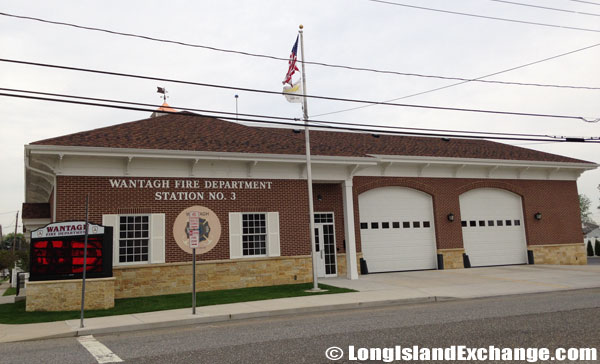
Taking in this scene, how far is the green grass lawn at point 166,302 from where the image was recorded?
1300 cm

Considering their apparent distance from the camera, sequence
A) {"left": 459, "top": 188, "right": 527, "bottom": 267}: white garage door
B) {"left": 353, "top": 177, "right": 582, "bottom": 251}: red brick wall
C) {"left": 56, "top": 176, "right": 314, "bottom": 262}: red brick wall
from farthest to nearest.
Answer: {"left": 459, "top": 188, "right": 527, "bottom": 267}: white garage door
{"left": 353, "top": 177, "right": 582, "bottom": 251}: red brick wall
{"left": 56, "top": 176, "right": 314, "bottom": 262}: red brick wall

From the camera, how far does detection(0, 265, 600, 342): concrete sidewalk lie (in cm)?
1129

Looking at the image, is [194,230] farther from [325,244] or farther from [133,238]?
[325,244]

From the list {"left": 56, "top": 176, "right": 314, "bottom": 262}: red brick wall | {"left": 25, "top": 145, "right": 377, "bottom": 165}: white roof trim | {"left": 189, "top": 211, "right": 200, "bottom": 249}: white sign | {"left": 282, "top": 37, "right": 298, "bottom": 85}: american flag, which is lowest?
{"left": 189, "top": 211, "right": 200, "bottom": 249}: white sign

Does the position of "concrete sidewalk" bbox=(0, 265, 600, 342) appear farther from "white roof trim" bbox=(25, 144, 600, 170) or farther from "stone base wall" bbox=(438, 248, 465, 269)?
"white roof trim" bbox=(25, 144, 600, 170)

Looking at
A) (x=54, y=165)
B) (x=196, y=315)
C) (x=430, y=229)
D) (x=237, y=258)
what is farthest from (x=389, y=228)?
(x=54, y=165)

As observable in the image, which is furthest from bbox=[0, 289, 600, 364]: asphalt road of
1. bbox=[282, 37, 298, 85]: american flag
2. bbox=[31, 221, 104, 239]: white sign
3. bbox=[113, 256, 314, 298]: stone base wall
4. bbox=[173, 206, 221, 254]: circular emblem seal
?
bbox=[282, 37, 298, 85]: american flag

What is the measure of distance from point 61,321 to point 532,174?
953 inches

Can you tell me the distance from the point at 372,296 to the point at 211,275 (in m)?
6.19

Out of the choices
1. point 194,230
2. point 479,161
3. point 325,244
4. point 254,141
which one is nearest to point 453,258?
point 479,161

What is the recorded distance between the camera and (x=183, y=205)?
58.4 ft

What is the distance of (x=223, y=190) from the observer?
18562mm

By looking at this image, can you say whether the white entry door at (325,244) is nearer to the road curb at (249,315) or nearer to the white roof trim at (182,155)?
the white roof trim at (182,155)

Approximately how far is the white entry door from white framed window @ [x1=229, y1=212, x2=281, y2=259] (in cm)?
278
